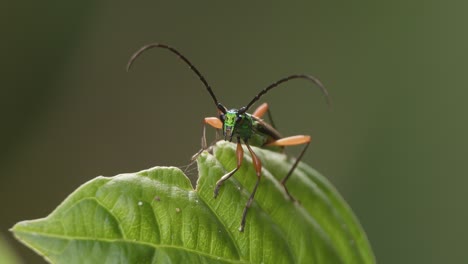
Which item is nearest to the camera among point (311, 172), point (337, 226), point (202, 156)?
point (202, 156)

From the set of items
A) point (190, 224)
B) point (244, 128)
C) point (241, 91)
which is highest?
point (244, 128)

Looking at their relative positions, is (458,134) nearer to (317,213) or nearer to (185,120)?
(185,120)

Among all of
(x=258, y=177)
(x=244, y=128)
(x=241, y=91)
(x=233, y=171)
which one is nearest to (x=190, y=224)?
(x=233, y=171)

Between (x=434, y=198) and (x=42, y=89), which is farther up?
(x=42, y=89)

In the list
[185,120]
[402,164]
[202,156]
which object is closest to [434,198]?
[402,164]

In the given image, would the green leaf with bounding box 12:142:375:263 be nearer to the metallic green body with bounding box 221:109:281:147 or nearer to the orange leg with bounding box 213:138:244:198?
the orange leg with bounding box 213:138:244:198

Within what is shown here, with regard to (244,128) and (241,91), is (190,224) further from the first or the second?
(241,91)
